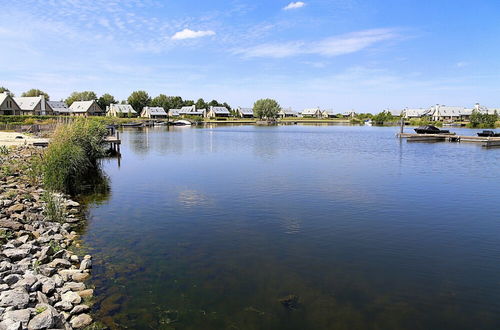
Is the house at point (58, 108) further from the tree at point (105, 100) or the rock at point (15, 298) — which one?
the rock at point (15, 298)

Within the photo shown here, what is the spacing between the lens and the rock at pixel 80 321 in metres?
7.91

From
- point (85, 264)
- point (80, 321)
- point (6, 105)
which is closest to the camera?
point (80, 321)

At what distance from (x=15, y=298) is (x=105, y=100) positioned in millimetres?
171961

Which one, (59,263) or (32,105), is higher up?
(32,105)

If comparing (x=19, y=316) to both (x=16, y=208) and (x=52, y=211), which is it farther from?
(x=16, y=208)

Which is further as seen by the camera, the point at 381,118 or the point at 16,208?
the point at 381,118

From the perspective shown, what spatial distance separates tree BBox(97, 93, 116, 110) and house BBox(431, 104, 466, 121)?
14400 centimetres

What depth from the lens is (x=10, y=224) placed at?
12562 mm

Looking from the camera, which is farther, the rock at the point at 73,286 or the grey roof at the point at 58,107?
the grey roof at the point at 58,107

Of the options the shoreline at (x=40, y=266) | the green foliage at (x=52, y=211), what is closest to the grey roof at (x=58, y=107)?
the shoreline at (x=40, y=266)

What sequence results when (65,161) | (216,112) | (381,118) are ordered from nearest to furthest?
(65,161) → (381,118) → (216,112)

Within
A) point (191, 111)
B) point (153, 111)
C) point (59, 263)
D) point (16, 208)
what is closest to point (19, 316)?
point (59, 263)

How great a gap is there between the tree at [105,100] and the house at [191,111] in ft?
107

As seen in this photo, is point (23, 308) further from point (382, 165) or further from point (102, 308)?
point (382, 165)
